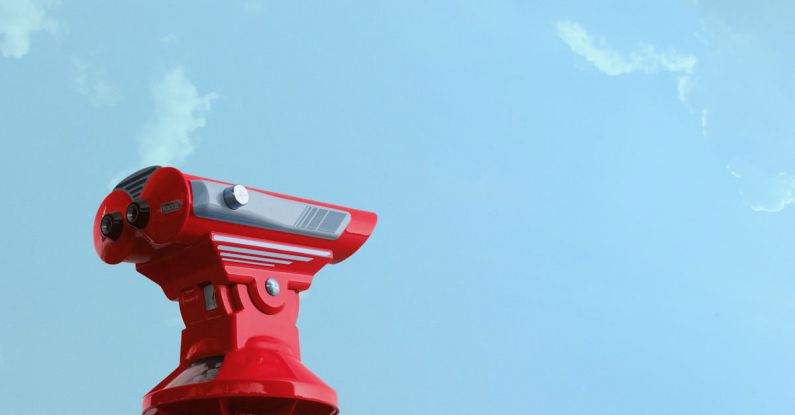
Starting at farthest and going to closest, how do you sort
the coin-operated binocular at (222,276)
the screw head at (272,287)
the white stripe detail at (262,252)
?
the screw head at (272,287) < the white stripe detail at (262,252) < the coin-operated binocular at (222,276)

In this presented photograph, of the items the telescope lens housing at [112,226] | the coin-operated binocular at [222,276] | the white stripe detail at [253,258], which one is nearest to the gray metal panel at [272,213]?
the coin-operated binocular at [222,276]

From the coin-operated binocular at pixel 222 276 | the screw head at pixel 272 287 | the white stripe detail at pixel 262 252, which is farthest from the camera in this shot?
the screw head at pixel 272 287

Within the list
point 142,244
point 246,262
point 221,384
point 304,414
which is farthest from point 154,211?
point 304,414

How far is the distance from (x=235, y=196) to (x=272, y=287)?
38 cm

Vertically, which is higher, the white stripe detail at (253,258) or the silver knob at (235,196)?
the silver knob at (235,196)

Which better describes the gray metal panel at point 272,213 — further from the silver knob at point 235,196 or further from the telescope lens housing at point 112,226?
the telescope lens housing at point 112,226

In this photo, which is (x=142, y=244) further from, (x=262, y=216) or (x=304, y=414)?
(x=304, y=414)

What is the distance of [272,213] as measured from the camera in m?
3.21

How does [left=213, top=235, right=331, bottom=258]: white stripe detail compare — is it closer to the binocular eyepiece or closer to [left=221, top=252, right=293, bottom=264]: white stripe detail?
[left=221, top=252, right=293, bottom=264]: white stripe detail

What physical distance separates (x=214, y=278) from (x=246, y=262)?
0.12m

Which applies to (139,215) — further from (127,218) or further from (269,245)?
(269,245)

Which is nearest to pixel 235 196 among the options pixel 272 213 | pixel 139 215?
pixel 272 213

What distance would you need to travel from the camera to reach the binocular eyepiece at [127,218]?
3.03 metres

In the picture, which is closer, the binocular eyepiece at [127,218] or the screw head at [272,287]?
the binocular eyepiece at [127,218]
